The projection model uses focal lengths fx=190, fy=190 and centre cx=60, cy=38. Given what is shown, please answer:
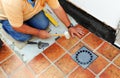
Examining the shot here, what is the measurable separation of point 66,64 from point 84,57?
15cm

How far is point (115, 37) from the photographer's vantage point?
1474 mm

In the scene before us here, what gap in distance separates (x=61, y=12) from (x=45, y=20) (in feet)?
0.75

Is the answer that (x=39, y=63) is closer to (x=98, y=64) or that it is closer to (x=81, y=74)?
(x=81, y=74)

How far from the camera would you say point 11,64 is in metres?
1.52

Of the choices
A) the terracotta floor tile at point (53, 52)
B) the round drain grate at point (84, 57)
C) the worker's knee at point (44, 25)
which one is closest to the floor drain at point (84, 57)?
the round drain grate at point (84, 57)

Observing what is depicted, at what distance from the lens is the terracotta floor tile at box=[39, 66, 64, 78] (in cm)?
143

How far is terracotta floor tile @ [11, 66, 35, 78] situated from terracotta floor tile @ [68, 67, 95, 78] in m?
0.32

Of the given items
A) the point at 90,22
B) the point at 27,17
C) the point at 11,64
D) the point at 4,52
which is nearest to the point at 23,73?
the point at 11,64

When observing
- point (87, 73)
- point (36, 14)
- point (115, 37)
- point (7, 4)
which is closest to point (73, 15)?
point (36, 14)

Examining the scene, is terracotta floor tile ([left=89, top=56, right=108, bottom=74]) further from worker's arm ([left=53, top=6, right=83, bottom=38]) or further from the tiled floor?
worker's arm ([left=53, top=6, right=83, bottom=38])

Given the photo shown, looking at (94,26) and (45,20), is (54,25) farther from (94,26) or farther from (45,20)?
(94,26)

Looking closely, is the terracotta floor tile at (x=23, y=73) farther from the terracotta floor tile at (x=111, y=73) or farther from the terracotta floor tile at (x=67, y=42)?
the terracotta floor tile at (x=111, y=73)

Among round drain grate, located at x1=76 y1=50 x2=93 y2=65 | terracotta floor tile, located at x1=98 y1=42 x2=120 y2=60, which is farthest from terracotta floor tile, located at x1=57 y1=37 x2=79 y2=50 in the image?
terracotta floor tile, located at x1=98 y1=42 x2=120 y2=60

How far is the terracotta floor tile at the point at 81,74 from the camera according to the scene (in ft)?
4.61
